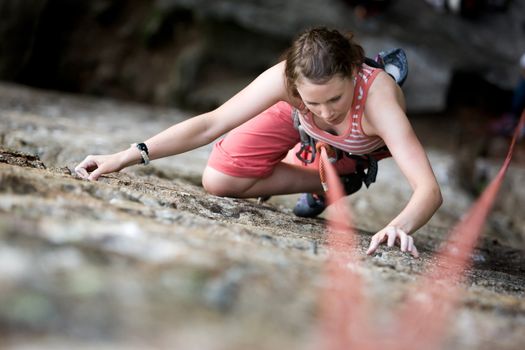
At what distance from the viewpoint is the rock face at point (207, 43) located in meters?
6.88

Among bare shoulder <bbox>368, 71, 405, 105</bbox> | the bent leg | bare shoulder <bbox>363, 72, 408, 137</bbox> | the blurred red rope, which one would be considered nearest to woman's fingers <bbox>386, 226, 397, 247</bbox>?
the blurred red rope

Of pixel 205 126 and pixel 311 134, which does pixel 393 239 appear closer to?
pixel 311 134

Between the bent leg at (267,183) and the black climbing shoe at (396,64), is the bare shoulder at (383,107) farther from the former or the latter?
the bent leg at (267,183)

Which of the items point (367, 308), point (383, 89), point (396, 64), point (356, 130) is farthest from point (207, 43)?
point (367, 308)

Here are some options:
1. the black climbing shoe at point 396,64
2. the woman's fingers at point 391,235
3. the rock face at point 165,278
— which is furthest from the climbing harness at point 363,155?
the woman's fingers at point 391,235

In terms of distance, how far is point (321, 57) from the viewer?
6.91 ft

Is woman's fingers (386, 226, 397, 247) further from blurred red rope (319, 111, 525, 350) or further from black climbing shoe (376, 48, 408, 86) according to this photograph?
black climbing shoe (376, 48, 408, 86)

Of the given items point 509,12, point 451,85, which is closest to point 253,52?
point 451,85

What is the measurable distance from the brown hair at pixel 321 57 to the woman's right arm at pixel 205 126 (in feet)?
0.55

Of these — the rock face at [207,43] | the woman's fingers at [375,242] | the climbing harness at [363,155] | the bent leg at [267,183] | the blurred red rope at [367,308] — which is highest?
the rock face at [207,43]

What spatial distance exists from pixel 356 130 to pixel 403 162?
0.88 ft

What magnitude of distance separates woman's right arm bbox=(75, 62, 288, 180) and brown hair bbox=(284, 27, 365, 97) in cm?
17

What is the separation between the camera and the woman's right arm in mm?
2432

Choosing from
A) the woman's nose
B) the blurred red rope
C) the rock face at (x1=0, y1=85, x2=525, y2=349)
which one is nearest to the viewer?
the rock face at (x1=0, y1=85, x2=525, y2=349)
